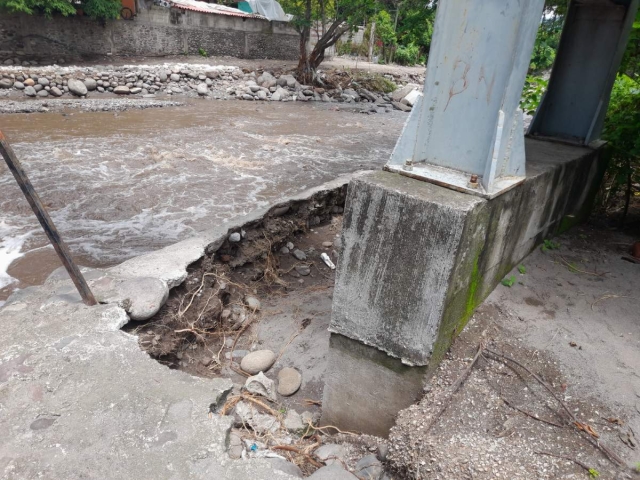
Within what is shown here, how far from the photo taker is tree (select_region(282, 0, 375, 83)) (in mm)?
15547

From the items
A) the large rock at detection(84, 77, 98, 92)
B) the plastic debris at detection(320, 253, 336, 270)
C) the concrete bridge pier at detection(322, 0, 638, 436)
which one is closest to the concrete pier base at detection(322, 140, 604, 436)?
the concrete bridge pier at detection(322, 0, 638, 436)

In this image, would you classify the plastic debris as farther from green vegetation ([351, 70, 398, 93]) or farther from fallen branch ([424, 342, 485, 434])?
green vegetation ([351, 70, 398, 93])

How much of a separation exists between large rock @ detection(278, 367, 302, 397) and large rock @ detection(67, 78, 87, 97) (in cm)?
1309

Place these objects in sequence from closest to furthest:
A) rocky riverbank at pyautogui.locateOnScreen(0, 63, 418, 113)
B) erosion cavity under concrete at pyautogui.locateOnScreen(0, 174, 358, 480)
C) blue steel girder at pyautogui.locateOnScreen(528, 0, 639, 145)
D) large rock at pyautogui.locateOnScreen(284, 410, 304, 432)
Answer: erosion cavity under concrete at pyautogui.locateOnScreen(0, 174, 358, 480) < large rock at pyautogui.locateOnScreen(284, 410, 304, 432) < blue steel girder at pyautogui.locateOnScreen(528, 0, 639, 145) < rocky riverbank at pyautogui.locateOnScreen(0, 63, 418, 113)

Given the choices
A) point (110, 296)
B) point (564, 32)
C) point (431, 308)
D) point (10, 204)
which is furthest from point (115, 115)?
point (431, 308)

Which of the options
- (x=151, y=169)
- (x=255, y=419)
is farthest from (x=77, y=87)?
(x=255, y=419)

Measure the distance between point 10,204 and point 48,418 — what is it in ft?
18.4

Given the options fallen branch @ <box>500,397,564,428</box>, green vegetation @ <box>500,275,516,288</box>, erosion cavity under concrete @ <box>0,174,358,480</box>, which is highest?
green vegetation @ <box>500,275,516,288</box>

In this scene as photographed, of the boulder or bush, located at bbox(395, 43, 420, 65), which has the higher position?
bush, located at bbox(395, 43, 420, 65)

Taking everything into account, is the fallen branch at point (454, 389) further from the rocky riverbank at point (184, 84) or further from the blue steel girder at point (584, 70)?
the rocky riverbank at point (184, 84)

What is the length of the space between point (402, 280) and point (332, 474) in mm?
1117

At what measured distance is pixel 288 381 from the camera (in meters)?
3.60

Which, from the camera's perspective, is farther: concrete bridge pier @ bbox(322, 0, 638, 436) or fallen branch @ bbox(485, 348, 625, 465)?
concrete bridge pier @ bbox(322, 0, 638, 436)

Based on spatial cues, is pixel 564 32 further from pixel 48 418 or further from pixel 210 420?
pixel 48 418
